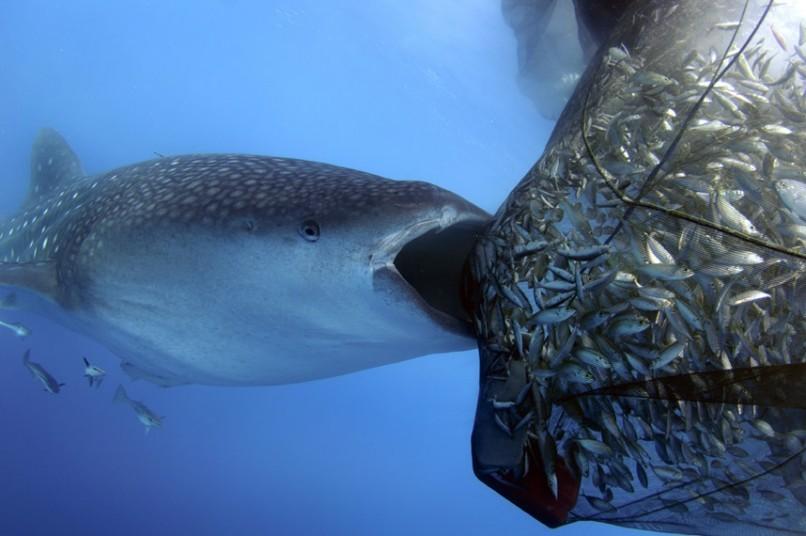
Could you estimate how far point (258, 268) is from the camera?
259 centimetres

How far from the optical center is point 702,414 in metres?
1.73

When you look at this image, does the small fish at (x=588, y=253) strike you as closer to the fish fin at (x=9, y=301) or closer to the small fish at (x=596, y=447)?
the small fish at (x=596, y=447)

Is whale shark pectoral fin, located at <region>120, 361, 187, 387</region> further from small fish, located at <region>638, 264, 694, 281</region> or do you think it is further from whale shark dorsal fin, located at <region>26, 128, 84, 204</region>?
whale shark dorsal fin, located at <region>26, 128, 84, 204</region>

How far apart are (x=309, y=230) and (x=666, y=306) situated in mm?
A: 1452

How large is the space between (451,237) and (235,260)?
1136 millimetres

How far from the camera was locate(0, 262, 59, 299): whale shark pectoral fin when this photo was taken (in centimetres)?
374

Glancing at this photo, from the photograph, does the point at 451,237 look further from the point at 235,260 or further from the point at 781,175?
the point at 781,175

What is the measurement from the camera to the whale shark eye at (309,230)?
92.8 inches

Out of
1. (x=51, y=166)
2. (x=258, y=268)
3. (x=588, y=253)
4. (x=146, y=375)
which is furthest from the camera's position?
(x=51, y=166)

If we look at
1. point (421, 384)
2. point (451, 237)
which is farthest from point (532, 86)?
point (421, 384)

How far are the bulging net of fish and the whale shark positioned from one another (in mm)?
417

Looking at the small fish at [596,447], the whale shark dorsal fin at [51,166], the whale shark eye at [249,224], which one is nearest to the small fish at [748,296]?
the small fish at [596,447]

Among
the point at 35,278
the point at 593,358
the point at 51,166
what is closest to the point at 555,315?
the point at 593,358

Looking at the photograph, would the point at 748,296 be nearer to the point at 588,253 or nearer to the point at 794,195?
the point at 794,195
